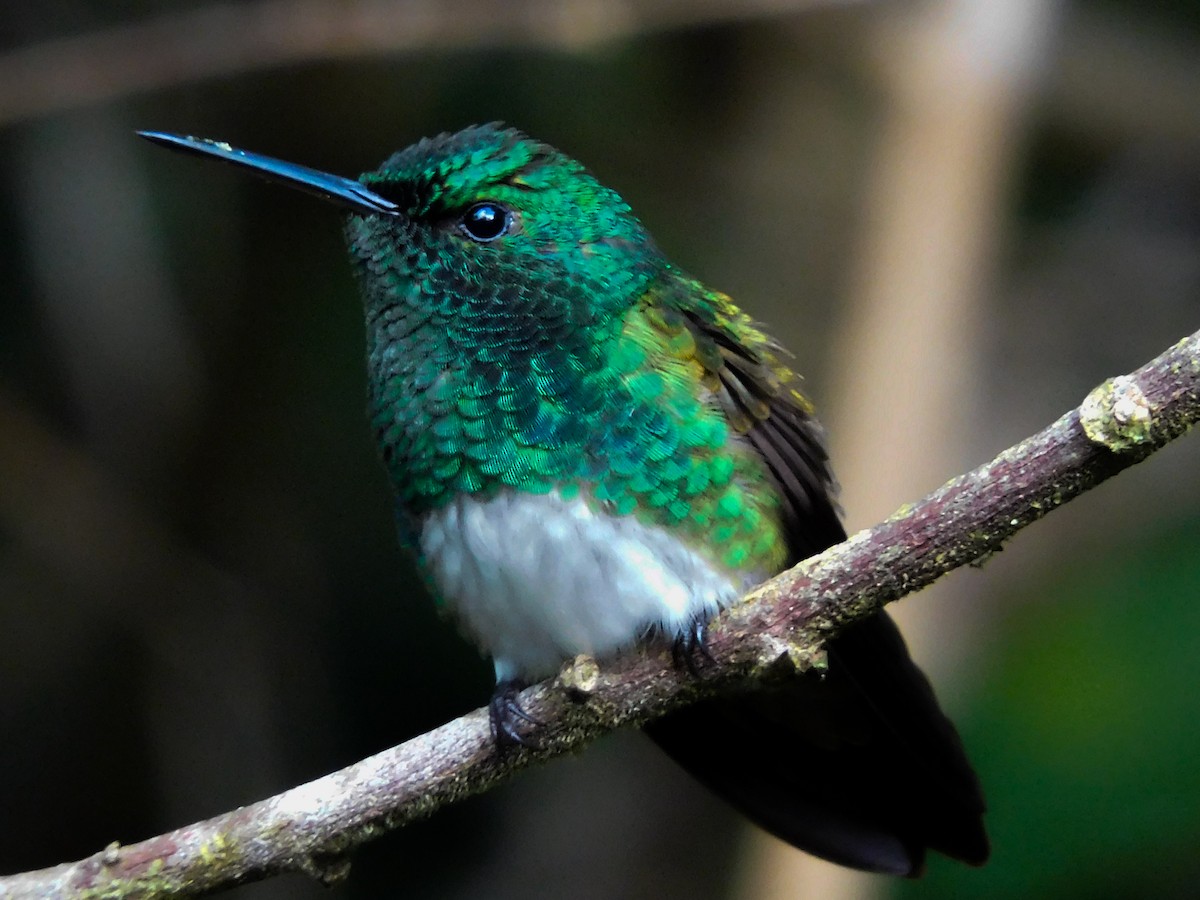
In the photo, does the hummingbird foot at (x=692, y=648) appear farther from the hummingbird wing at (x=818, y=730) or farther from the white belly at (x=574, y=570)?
the hummingbird wing at (x=818, y=730)

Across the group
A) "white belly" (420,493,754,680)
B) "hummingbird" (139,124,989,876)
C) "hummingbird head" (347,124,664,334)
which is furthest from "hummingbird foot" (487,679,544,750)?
"hummingbird head" (347,124,664,334)

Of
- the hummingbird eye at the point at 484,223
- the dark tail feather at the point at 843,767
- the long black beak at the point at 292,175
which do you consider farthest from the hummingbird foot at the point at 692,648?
the long black beak at the point at 292,175

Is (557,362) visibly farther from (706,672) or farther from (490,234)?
(706,672)

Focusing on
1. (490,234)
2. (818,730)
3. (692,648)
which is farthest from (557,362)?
(818,730)

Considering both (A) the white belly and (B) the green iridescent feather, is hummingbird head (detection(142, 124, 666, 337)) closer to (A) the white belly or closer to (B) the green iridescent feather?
(B) the green iridescent feather

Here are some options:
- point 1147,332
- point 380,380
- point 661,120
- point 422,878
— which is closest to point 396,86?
point 661,120

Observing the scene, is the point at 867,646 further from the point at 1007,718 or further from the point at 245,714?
the point at 245,714
